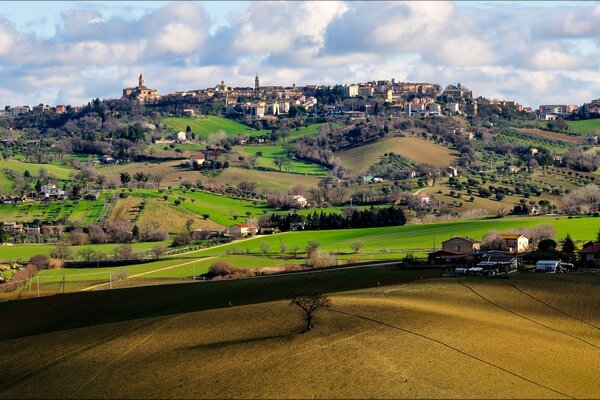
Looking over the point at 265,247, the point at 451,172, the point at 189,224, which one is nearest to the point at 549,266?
the point at 265,247

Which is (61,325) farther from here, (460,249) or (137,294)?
(460,249)

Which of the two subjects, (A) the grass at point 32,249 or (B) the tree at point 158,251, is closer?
(A) the grass at point 32,249

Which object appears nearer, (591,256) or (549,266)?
(549,266)

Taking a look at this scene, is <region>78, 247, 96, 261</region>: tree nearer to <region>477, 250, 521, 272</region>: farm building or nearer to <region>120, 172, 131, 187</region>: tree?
<region>477, 250, 521, 272</region>: farm building

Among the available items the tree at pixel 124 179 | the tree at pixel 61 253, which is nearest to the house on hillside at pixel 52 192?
the tree at pixel 124 179

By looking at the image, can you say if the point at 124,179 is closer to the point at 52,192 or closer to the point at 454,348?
the point at 52,192

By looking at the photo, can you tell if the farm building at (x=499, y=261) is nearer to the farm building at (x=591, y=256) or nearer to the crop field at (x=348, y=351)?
the farm building at (x=591, y=256)

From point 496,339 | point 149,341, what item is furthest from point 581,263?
point 149,341
